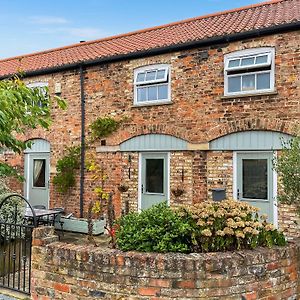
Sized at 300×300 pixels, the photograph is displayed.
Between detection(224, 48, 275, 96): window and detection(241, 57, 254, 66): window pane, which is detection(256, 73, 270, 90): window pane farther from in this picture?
detection(241, 57, 254, 66): window pane

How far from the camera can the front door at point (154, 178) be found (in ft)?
37.6

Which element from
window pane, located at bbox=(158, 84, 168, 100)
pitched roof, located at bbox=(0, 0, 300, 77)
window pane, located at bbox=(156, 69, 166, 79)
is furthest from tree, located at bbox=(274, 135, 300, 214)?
window pane, located at bbox=(156, 69, 166, 79)

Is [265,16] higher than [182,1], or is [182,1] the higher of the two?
[182,1]

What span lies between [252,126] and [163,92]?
9.85 ft

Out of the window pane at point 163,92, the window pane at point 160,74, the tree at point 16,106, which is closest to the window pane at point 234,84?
the window pane at point 163,92

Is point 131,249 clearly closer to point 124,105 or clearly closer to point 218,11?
point 124,105

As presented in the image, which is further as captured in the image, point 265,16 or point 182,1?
point 182,1

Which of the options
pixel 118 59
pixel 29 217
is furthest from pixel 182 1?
pixel 29 217

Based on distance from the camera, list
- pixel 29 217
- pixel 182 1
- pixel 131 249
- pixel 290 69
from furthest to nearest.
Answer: pixel 182 1, pixel 29 217, pixel 290 69, pixel 131 249

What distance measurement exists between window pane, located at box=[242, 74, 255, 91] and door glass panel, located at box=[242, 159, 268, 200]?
191cm

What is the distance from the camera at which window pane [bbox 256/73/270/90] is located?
32.4 feet

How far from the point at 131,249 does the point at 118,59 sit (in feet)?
27.9

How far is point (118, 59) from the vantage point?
12297 millimetres

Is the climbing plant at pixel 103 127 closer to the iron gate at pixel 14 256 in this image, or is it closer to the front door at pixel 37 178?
the front door at pixel 37 178
